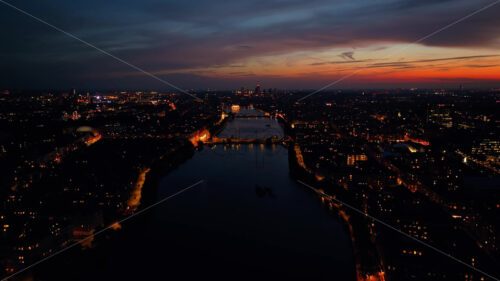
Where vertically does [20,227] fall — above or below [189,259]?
above

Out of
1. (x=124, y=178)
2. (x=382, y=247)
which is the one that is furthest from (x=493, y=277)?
(x=124, y=178)

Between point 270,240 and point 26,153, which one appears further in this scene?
point 26,153

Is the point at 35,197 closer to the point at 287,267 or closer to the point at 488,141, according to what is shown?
the point at 287,267

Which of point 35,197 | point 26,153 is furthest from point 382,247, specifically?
point 26,153

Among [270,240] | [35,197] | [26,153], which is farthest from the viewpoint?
[26,153]

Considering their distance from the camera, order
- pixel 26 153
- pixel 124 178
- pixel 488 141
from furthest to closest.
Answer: pixel 488 141 < pixel 26 153 < pixel 124 178

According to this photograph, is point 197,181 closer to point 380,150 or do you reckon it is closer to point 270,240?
point 270,240
